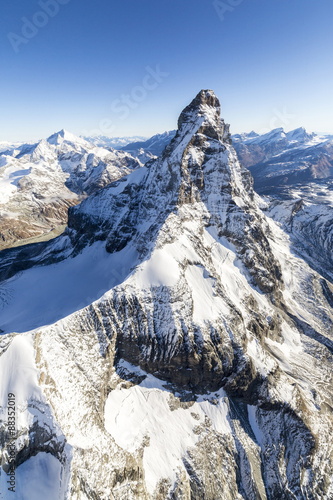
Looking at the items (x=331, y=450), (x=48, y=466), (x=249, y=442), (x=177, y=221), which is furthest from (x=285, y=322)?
(x=48, y=466)

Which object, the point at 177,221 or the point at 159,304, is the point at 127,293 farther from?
the point at 177,221

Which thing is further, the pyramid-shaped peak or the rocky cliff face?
the pyramid-shaped peak

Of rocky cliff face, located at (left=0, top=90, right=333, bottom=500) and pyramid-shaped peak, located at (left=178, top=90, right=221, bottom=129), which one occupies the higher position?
pyramid-shaped peak, located at (left=178, top=90, right=221, bottom=129)

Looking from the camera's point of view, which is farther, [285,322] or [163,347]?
A: [285,322]

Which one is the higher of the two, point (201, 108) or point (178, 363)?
point (201, 108)
